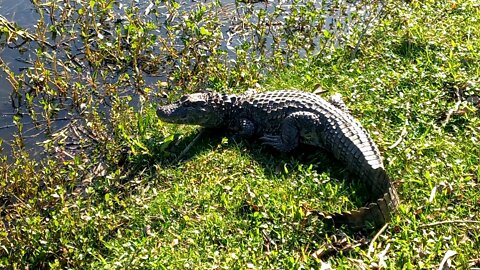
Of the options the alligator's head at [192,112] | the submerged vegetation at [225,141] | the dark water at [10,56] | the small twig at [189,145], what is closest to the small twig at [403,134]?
the submerged vegetation at [225,141]

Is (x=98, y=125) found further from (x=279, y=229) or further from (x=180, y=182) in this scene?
(x=279, y=229)

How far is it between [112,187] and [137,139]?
1.92 feet

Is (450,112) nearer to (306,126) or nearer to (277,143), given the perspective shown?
(306,126)

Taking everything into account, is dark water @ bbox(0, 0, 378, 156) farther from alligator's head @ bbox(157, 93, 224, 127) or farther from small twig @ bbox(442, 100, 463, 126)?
small twig @ bbox(442, 100, 463, 126)

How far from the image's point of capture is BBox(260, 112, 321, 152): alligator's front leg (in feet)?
16.4

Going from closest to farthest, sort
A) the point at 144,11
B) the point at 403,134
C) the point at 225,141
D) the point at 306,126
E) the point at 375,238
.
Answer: the point at 375,238, the point at 403,134, the point at 306,126, the point at 225,141, the point at 144,11

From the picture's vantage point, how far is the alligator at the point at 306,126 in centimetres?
405

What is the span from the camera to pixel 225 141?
17.0 feet

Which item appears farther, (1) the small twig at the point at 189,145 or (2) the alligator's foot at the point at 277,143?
(1) the small twig at the point at 189,145

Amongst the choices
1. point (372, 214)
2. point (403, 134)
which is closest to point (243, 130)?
point (403, 134)

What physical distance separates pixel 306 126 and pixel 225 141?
0.69m

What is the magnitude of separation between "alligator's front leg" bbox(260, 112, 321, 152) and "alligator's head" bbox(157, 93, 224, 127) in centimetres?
62

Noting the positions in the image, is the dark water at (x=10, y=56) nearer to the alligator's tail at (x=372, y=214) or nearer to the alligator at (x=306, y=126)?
the alligator at (x=306, y=126)

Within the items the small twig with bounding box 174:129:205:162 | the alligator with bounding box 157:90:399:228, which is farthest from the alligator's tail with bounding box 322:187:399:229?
the small twig with bounding box 174:129:205:162
